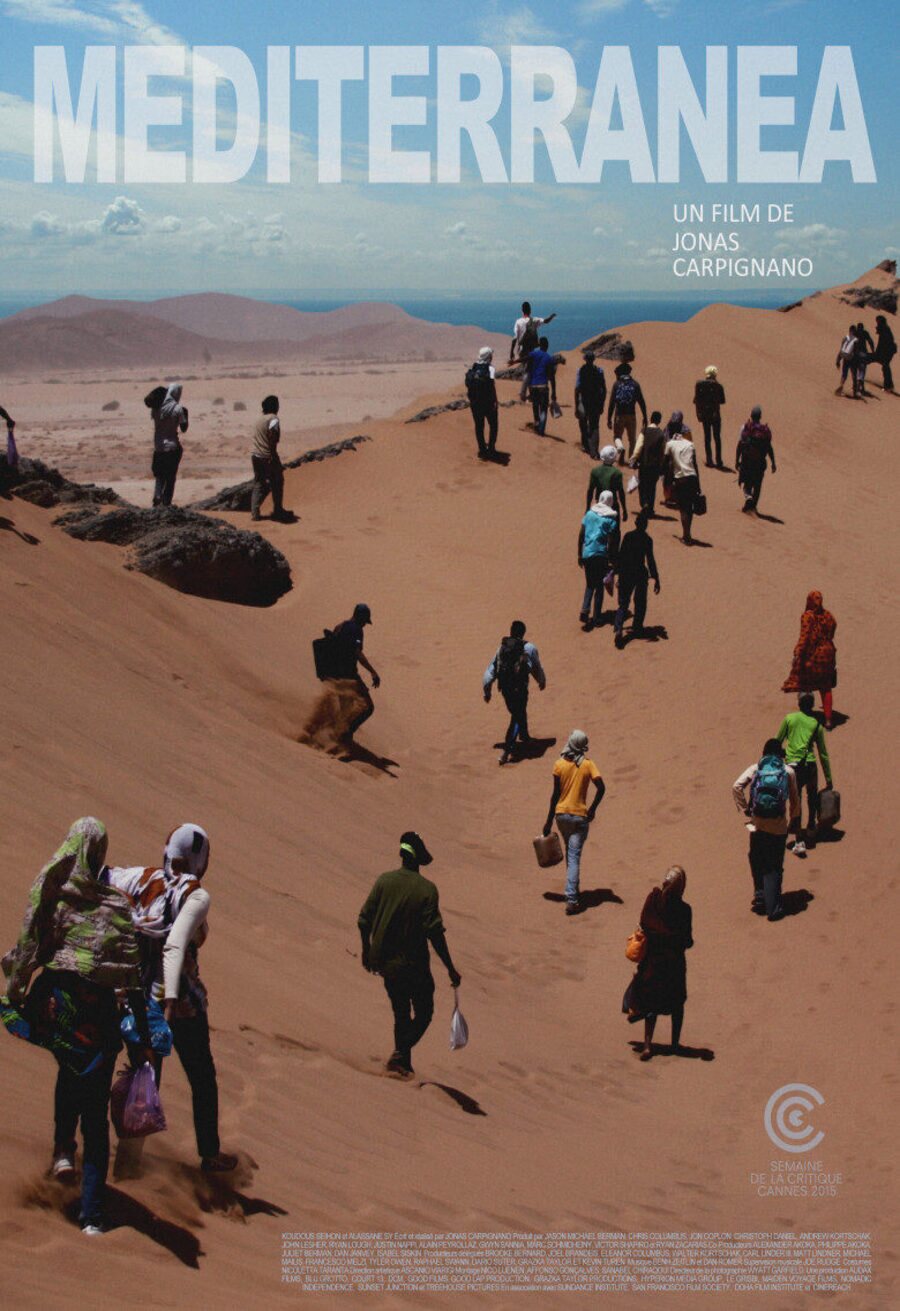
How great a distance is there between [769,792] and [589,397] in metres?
12.2

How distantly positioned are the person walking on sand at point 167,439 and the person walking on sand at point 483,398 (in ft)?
13.4

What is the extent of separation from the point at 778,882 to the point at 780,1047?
1756mm

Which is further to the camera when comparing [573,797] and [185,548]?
[185,548]

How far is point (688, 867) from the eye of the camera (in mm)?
11469

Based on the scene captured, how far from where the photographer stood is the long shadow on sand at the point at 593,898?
35.9ft

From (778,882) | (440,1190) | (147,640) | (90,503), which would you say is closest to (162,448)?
(90,503)

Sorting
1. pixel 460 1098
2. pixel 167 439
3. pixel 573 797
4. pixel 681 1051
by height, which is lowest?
pixel 681 1051

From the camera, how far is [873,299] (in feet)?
123

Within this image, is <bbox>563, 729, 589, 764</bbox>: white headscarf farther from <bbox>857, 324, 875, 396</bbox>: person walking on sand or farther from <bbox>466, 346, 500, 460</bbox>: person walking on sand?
<bbox>857, 324, 875, 396</bbox>: person walking on sand

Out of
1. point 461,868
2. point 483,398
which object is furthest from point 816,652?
point 483,398

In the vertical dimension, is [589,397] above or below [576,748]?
above

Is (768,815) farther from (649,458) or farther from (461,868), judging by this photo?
(649,458)

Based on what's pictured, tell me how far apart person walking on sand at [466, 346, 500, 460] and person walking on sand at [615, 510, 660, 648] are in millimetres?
4579

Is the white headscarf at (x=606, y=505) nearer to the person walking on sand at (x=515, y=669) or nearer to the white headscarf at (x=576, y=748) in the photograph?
the person walking on sand at (x=515, y=669)
